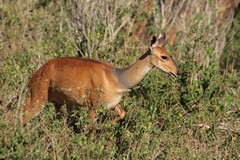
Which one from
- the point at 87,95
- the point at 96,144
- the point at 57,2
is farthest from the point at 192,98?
the point at 57,2

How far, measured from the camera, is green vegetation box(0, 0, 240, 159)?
7.64m

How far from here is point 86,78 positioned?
901cm

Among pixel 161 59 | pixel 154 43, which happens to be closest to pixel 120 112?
pixel 161 59

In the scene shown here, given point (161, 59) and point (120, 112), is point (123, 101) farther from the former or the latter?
point (161, 59)

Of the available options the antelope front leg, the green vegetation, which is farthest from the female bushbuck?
the green vegetation

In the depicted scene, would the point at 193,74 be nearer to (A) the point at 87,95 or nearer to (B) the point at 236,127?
(B) the point at 236,127

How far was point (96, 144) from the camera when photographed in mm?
8000

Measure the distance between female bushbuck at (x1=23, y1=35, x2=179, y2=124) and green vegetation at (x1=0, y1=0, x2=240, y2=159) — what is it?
31 centimetres

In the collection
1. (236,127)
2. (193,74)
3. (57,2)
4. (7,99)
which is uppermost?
(57,2)

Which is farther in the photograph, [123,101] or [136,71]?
[123,101]

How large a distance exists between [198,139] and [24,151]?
2.91m

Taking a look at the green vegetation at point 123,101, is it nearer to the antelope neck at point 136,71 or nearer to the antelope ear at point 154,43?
the antelope neck at point 136,71

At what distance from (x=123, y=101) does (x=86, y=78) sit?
936mm

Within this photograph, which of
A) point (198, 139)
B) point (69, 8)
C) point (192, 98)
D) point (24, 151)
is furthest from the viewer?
point (69, 8)
